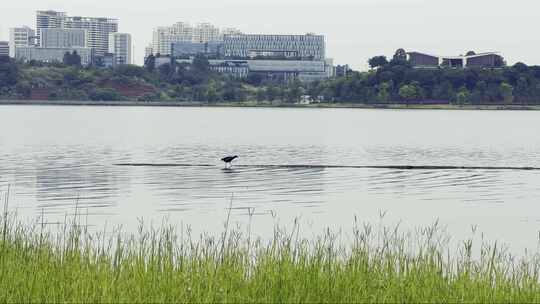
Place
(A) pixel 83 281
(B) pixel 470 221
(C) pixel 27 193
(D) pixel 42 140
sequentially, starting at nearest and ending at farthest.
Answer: (A) pixel 83 281 → (B) pixel 470 221 → (C) pixel 27 193 → (D) pixel 42 140

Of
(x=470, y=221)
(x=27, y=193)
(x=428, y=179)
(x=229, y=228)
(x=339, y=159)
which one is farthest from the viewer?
(x=339, y=159)

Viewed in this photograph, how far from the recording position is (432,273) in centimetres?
1736

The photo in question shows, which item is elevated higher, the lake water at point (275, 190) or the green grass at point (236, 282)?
the green grass at point (236, 282)

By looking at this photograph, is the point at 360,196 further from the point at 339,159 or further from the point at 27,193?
the point at 339,159

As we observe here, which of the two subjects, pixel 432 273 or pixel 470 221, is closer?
pixel 432 273

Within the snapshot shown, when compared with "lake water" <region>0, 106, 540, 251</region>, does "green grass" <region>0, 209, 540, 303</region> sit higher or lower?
higher

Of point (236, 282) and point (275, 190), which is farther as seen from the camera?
point (275, 190)

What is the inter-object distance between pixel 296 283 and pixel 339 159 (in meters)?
64.2

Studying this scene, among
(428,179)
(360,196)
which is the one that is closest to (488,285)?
(360,196)

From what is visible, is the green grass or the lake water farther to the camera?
the lake water

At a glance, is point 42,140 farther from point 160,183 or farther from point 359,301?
point 359,301

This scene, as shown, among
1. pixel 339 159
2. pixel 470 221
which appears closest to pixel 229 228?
pixel 470 221

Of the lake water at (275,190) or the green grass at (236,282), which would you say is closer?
the green grass at (236,282)

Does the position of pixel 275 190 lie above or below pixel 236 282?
below
